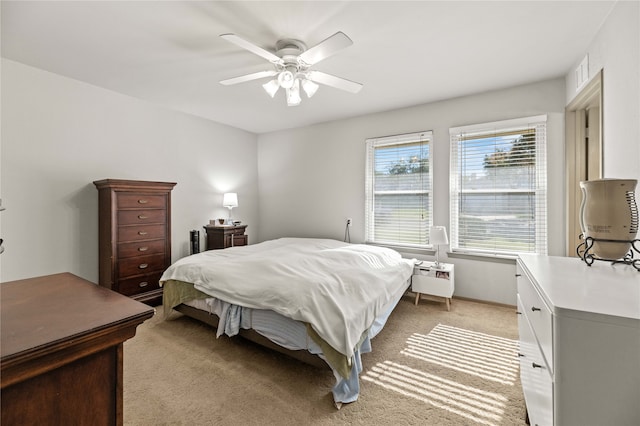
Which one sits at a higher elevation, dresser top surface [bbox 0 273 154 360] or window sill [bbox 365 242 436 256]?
dresser top surface [bbox 0 273 154 360]

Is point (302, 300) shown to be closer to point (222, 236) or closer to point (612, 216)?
point (612, 216)

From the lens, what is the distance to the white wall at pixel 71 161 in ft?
8.91

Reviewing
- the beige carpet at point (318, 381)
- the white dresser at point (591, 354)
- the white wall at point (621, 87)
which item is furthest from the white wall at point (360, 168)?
the white dresser at point (591, 354)

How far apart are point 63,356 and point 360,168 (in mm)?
4020

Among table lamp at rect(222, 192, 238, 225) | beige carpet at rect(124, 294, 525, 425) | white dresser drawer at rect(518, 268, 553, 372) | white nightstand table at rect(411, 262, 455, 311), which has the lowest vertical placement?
beige carpet at rect(124, 294, 525, 425)

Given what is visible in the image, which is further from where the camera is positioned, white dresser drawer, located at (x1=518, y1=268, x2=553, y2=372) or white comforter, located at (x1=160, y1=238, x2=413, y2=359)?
white comforter, located at (x1=160, y1=238, x2=413, y2=359)

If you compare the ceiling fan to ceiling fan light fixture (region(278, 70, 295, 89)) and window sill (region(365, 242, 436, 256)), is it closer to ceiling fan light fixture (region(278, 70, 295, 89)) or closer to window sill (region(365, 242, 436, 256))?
ceiling fan light fixture (region(278, 70, 295, 89))

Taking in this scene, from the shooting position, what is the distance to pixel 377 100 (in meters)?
3.66

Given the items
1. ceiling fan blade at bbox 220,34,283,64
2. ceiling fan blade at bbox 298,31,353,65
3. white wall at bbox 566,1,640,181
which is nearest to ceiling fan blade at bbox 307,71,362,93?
ceiling fan blade at bbox 298,31,353,65

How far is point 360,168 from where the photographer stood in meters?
4.31

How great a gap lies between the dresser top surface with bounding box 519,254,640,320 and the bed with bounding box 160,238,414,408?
1.09 m

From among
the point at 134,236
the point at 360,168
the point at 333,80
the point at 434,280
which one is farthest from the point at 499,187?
the point at 134,236

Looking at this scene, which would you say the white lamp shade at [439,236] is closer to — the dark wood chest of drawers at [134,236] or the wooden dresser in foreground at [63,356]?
the wooden dresser in foreground at [63,356]

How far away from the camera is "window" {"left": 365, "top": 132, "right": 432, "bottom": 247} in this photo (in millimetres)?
3803
